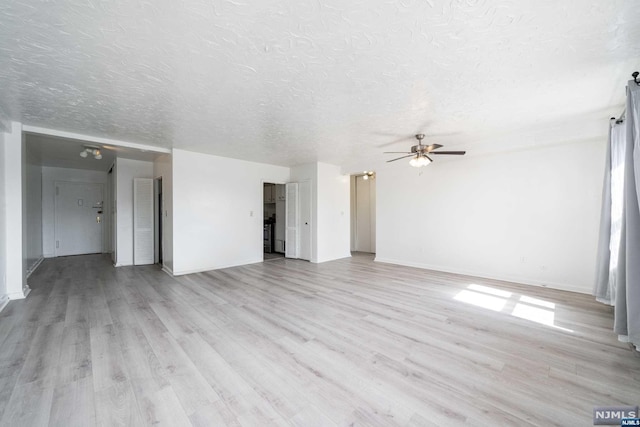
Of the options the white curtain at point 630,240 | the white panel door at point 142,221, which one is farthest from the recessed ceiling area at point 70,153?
the white curtain at point 630,240

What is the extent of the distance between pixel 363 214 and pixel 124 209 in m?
6.54

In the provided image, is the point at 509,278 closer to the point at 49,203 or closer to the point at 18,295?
the point at 18,295

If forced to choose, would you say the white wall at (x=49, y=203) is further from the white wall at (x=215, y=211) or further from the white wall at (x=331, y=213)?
the white wall at (x=331, y=213)

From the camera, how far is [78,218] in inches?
285

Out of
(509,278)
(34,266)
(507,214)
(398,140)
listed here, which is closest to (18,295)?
(34,266)

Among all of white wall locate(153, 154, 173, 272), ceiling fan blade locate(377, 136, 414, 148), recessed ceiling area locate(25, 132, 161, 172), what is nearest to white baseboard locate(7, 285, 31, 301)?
white wall locate(153, 154, 173, 272)

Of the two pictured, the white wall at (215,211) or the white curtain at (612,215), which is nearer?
the white curtain at (612,215)

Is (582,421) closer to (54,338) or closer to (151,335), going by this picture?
(151,335)

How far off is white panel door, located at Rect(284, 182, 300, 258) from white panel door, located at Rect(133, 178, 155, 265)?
3308 mm

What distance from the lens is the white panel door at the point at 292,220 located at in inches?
258

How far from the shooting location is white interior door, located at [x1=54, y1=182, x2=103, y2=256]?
6.95 m

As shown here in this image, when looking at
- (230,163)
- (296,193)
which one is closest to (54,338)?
(230,163)

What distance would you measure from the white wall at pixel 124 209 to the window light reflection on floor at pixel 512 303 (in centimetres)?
685

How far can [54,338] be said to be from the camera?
2.36 m
